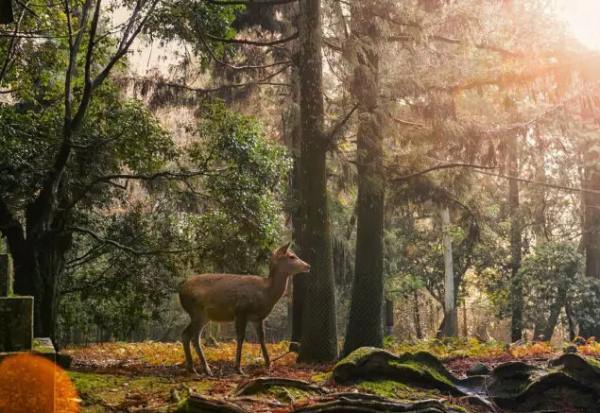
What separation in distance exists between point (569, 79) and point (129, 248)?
11284mm

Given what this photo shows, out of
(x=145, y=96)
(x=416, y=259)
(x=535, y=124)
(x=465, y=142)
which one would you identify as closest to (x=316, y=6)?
(x=465, y=142)

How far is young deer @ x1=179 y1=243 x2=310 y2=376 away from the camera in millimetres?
10859

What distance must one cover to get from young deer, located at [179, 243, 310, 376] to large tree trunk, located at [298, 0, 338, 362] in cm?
259

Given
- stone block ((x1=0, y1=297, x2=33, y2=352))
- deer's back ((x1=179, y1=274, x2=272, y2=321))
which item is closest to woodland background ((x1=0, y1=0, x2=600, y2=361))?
deer's back ((x1=179, y1=274, x2=272, y2=321))

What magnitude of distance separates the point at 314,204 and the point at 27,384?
867 cm

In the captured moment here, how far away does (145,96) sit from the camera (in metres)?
18.1

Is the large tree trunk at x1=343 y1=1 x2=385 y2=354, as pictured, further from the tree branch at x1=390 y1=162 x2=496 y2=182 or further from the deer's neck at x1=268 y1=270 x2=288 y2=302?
the deer's neck at x1=268 y1=270 x2=288 y2=302

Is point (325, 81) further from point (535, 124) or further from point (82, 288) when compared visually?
point (82, 288)

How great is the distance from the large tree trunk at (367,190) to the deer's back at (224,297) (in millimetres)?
4586

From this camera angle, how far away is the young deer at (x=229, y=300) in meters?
10.9

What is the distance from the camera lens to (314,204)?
13.9 metres

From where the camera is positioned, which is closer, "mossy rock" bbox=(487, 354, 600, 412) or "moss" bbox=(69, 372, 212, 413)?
"moss" bbox=(69, 372, 212, 413)

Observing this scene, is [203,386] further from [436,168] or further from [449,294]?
[449,294]

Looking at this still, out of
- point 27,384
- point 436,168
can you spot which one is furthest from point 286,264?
point 436,168
